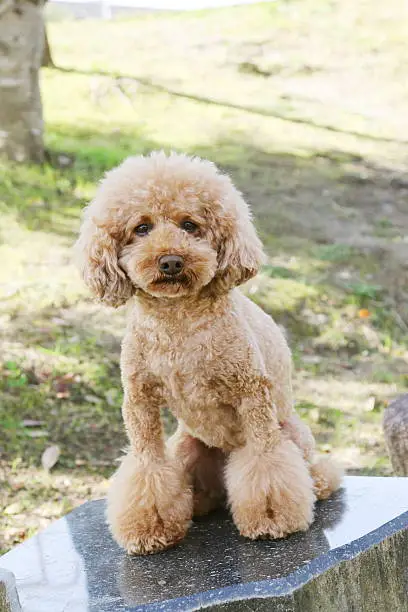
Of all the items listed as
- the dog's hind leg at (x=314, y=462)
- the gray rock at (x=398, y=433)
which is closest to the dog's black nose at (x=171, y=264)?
the dog's hind leg at (x=314, y=462)

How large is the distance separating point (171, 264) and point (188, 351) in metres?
0.37

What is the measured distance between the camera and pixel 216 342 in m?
2.61


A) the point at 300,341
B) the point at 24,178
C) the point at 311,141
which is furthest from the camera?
the point at 311,141

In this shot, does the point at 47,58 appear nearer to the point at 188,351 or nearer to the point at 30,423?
the point at 30,423

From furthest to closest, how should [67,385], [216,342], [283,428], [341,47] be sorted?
[341,47] → [67,385] → [283,428] → [216,342]

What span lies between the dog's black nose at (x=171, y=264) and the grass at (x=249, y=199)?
2.37 m

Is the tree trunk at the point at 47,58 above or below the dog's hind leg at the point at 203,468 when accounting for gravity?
above

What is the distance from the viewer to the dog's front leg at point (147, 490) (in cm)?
273

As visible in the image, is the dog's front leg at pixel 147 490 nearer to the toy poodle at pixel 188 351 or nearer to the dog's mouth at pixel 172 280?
the toy poodle at pixel 188 351

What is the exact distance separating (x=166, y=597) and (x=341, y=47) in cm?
998

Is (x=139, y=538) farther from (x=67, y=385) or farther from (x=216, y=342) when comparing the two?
(x=67, y=385)

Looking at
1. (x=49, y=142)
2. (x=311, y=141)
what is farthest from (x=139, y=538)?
(x=311, y=141)

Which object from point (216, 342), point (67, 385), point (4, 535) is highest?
point (216, 342)

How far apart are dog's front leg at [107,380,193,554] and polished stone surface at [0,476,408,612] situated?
0.06m
